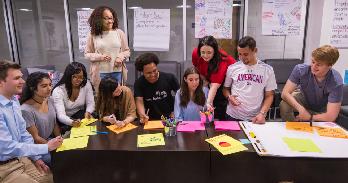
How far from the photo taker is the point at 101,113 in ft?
7.72

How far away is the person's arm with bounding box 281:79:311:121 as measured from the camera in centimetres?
221

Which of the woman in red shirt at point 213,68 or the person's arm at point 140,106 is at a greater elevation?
the woman in red shirt at point 213,68

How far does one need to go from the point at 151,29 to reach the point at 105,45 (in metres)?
1.86

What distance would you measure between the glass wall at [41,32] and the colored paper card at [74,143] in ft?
11.4

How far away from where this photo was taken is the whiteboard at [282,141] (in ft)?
5.51

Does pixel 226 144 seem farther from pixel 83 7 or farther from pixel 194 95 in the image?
pixel 83 7

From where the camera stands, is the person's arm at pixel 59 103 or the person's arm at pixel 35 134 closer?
the person's arm at pixel 35 134

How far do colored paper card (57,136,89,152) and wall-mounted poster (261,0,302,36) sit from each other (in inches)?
147

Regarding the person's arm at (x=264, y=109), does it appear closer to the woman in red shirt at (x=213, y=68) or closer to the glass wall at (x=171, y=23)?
the woman in red shirt at (x=213, y=68)

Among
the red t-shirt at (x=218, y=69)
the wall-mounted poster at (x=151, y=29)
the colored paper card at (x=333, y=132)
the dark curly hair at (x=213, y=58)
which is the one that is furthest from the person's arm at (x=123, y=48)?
the colored paper card at (x=333, y=132)

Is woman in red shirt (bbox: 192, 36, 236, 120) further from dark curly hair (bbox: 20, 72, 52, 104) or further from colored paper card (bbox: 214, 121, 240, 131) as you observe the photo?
dark curly hair (bbox: 20, 72, 52, 104)

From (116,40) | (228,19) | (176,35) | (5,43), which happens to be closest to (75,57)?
(5,43)

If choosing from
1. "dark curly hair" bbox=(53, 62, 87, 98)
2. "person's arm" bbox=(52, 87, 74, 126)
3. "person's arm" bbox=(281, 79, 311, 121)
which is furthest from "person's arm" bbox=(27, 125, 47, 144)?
"person's arm" bbox=(281, 79, 311, 121)

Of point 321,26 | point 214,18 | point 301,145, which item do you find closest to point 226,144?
point 301,145
